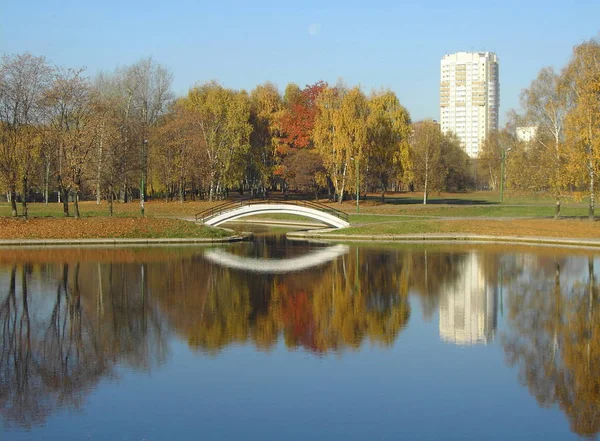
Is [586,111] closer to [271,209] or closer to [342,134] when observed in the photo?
[271,209]

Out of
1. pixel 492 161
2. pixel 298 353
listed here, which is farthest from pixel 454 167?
pixel 298 353

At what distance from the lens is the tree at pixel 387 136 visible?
247 ft

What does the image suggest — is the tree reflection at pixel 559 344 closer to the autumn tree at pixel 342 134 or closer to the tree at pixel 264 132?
the autumn tree at pixel 342 134

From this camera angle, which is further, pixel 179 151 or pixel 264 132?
pixel 264 132

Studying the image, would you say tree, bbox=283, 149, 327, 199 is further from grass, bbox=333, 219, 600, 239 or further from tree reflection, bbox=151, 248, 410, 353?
tree reflection, bbox=151, 248, 410, 353

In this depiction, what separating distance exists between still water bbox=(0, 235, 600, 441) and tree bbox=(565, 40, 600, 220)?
19377 mm

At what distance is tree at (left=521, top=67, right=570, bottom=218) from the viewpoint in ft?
165

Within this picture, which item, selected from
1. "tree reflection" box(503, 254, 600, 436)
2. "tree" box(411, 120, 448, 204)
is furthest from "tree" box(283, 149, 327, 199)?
"tree reflection" box(503, 254, 600, 436)

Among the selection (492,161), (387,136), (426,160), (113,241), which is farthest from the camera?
(492,161)

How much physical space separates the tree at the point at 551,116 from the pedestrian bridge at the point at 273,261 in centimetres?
1908

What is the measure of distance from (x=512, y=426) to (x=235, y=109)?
68325 mm

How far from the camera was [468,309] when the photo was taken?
2223cm

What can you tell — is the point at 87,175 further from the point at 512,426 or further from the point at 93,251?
the point at 512,426

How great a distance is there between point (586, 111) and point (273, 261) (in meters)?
25.4
